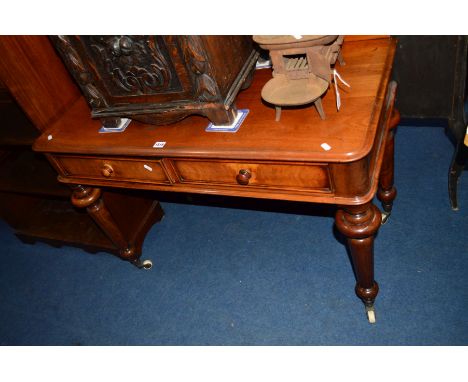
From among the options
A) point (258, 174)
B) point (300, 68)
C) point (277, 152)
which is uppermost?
point (300, 68)

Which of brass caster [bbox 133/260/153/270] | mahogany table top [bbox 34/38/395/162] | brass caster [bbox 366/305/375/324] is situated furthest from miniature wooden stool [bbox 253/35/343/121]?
brass caster [bbox 133/260/153/270]

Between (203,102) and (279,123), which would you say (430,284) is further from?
(203,102)

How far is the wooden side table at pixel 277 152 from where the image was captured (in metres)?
1.14

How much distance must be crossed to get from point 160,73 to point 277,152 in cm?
48

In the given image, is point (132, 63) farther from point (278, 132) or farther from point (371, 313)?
point (371, 313)

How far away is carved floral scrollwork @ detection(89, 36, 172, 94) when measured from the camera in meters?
1.21

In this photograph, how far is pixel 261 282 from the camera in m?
2.02

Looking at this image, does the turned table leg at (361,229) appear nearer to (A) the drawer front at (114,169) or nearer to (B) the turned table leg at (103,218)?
(A) the drawer front at (114,169)

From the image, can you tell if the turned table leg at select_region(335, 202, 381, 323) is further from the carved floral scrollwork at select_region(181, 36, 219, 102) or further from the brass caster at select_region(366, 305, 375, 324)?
the carved floral scrollwork at select_region(181, 36, 219, 102)

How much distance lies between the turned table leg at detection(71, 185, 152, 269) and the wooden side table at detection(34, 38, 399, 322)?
0.53 feet

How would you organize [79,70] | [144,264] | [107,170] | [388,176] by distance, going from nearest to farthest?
1. [79,70]
2. [107,170]
3. [388,176]
4. [144,264]

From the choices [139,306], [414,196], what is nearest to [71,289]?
[139,306]

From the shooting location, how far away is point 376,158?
1.29 meters

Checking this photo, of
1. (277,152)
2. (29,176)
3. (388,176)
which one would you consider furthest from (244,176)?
(29,176)
